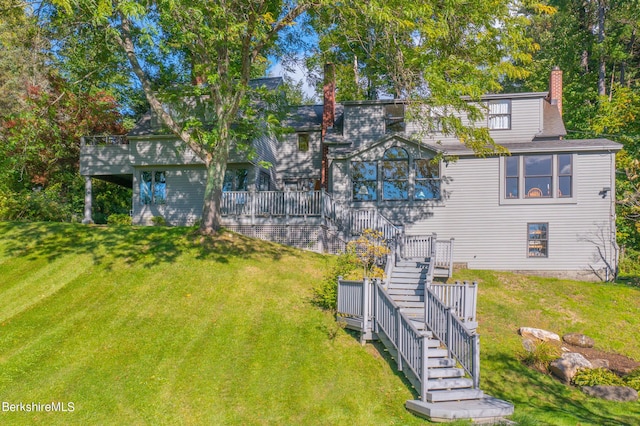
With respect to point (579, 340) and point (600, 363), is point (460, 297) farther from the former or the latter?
point (579, 340)

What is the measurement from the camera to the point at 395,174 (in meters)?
21.6

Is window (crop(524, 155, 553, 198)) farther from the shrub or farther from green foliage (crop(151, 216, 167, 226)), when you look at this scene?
green foliage (crop(151, 216, 167, 226))

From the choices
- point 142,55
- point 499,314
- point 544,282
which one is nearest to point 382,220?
point 499,314

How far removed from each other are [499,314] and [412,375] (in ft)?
22.0

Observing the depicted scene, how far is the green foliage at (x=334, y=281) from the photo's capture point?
1411 cm

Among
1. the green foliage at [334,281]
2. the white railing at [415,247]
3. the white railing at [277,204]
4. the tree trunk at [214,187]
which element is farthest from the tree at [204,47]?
the white railing at [415,247]

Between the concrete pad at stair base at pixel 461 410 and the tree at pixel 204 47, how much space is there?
A: 1044cm

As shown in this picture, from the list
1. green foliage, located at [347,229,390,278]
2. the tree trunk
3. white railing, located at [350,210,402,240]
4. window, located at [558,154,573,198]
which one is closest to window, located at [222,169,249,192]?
the tree trunk

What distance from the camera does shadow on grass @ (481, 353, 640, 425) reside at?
10.3m

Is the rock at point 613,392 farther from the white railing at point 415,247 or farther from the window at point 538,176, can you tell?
the window at point 538,176

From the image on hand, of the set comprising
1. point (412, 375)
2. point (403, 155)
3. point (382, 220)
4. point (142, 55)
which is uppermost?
point (142, 55)

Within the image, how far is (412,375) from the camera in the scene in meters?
10.7

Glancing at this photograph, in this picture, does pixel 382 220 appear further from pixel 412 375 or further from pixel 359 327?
pixel 412 375

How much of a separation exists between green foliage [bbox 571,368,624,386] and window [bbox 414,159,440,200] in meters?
10.1
